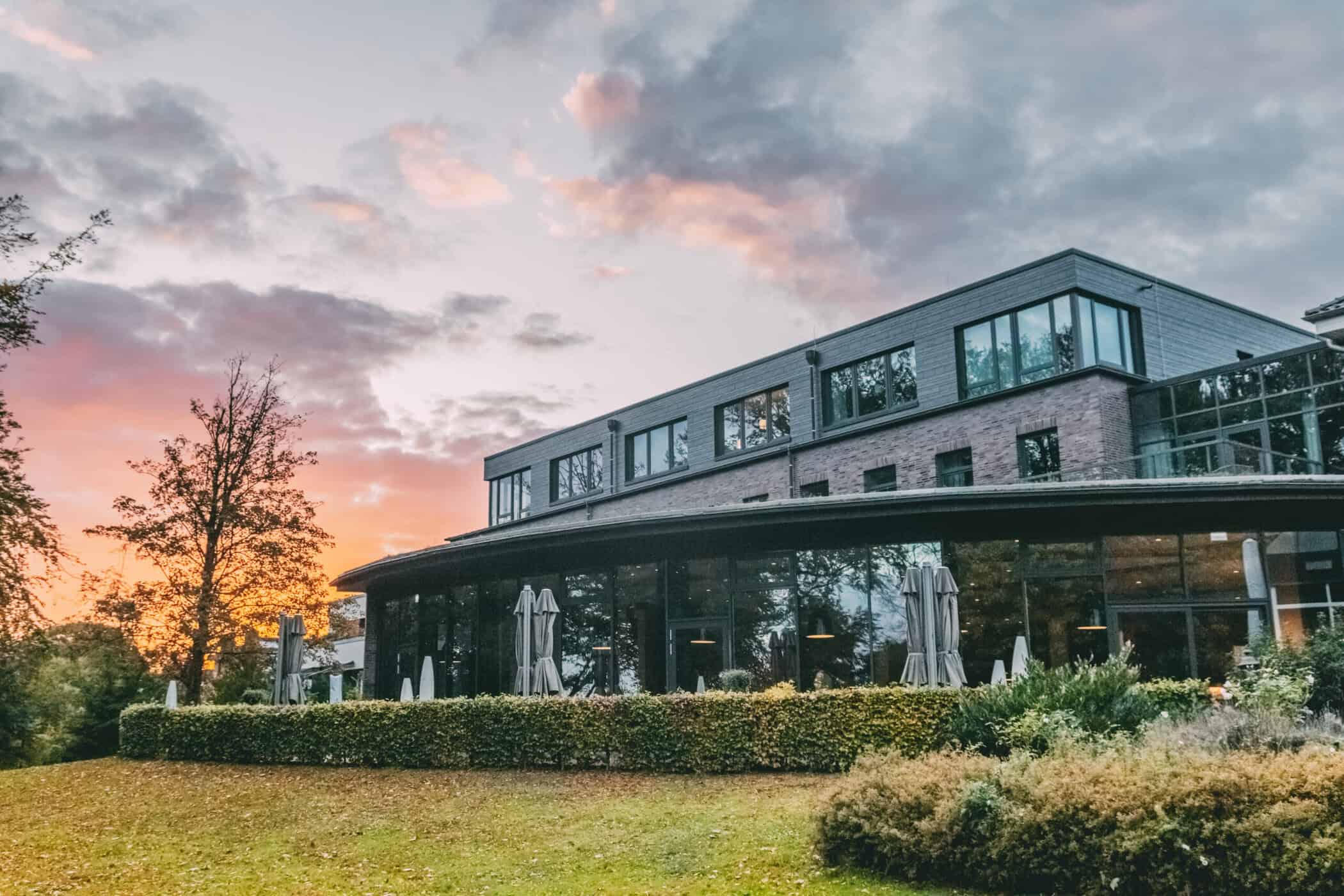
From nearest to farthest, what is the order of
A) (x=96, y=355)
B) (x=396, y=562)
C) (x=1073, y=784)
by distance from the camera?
1. (x=1073, y=784)
2. (x=96, y=355)
3. (x=396, y=562)

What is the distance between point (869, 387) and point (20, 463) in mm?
18117

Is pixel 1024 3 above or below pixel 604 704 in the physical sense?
above

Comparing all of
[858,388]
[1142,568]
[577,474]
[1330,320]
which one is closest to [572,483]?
[577,474]

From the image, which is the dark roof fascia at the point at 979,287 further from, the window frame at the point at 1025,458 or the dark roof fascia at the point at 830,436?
the window frame at the point at 1025,458

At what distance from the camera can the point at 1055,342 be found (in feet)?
74.9

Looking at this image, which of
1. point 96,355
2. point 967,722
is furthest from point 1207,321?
point 96,355

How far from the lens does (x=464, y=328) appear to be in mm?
22000

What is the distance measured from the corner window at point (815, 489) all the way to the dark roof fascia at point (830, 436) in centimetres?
95

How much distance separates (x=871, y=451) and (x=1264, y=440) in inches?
326

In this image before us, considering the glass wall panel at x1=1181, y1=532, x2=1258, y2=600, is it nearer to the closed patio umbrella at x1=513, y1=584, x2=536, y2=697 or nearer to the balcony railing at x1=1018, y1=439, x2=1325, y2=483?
the balcony railing at x1=1018, y1=439, x2=1325, y2=483

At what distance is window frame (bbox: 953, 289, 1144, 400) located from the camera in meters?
22.5

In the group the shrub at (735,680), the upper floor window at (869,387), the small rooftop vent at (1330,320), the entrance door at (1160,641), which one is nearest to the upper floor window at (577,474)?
the upper floor window at (869,387)

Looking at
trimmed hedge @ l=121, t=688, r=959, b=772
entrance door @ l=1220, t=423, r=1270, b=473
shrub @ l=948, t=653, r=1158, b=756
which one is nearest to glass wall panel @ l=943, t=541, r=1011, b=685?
trimmed hedge @ l=121, t=688, r=959, b=772

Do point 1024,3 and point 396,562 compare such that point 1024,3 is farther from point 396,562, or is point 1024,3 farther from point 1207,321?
point 396,562
